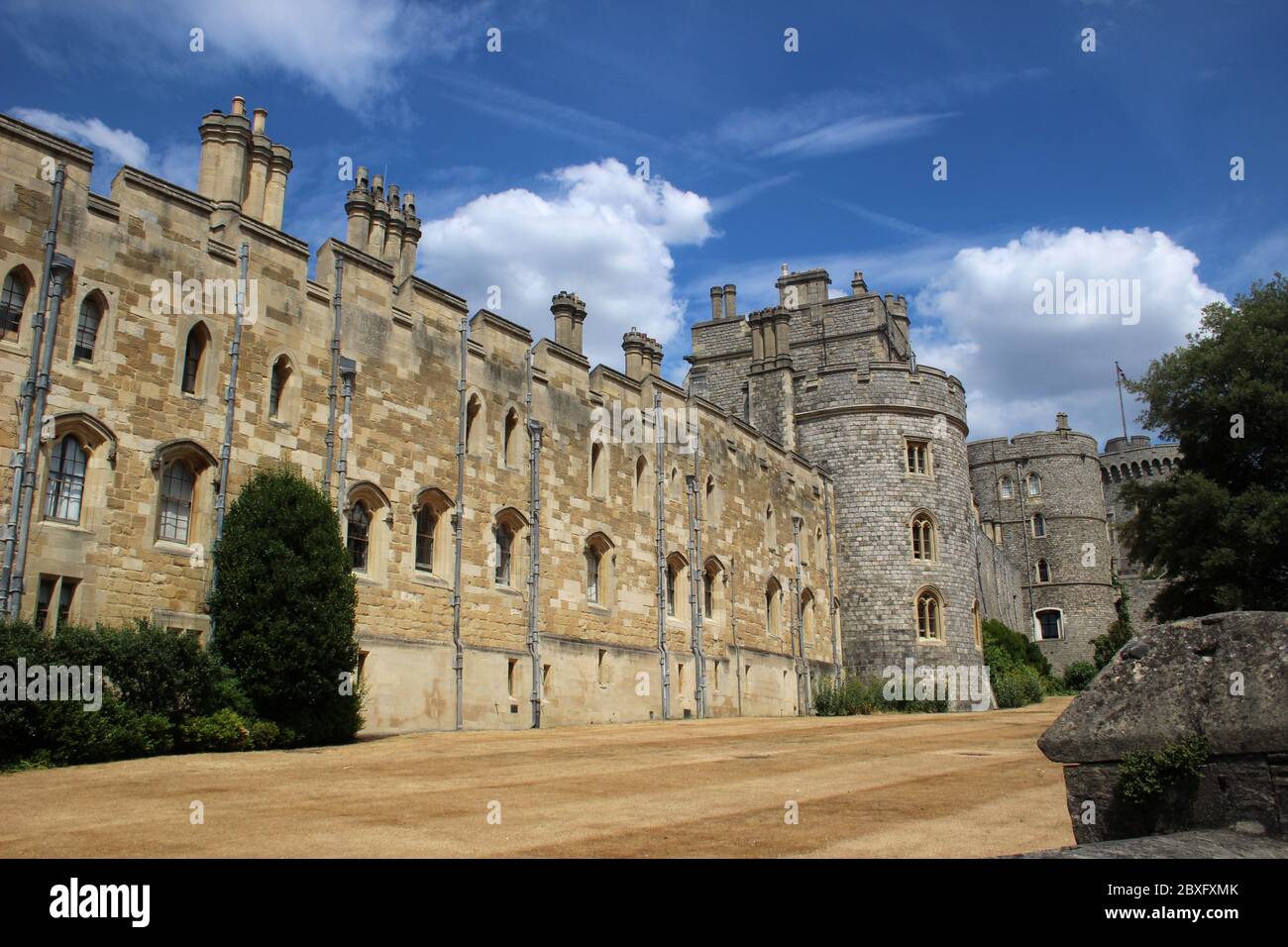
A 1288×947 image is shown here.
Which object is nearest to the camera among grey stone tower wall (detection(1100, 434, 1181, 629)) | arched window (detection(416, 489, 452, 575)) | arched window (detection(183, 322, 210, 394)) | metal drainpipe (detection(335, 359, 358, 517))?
arched window (detection(183, 322, 210, 394))

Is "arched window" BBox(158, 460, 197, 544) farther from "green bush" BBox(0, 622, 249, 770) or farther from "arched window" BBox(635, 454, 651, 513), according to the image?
"arched window" BBox(635, 454, 651, 513)

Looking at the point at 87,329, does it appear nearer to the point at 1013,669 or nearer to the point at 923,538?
the point at 923,538

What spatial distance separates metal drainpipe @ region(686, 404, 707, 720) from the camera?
29.9 metres

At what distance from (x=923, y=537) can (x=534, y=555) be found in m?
19.5

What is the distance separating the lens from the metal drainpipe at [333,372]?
798 inches

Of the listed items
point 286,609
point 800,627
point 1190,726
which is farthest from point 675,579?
point 1190,726

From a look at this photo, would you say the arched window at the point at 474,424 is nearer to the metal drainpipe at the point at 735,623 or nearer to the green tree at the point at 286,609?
the green tree at the point at 286,609

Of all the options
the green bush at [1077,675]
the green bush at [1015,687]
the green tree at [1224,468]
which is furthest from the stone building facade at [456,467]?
the green bush at [1077,675]

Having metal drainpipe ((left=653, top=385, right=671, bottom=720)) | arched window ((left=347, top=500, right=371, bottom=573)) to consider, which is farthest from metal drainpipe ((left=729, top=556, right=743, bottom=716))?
arched window ((left=347, top=500, right=371, bottom=573))

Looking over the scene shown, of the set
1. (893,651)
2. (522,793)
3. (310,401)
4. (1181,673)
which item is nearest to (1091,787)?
(1181,673)

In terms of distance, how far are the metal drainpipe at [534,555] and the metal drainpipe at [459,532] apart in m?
2.29

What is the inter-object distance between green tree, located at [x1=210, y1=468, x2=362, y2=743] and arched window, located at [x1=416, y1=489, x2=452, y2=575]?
13.3 ft

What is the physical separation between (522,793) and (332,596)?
832 cm

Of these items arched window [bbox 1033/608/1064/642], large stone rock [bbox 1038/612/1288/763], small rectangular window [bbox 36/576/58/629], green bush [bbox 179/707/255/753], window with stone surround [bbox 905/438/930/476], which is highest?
window with stone surround [bbox 905/438/930/476]
